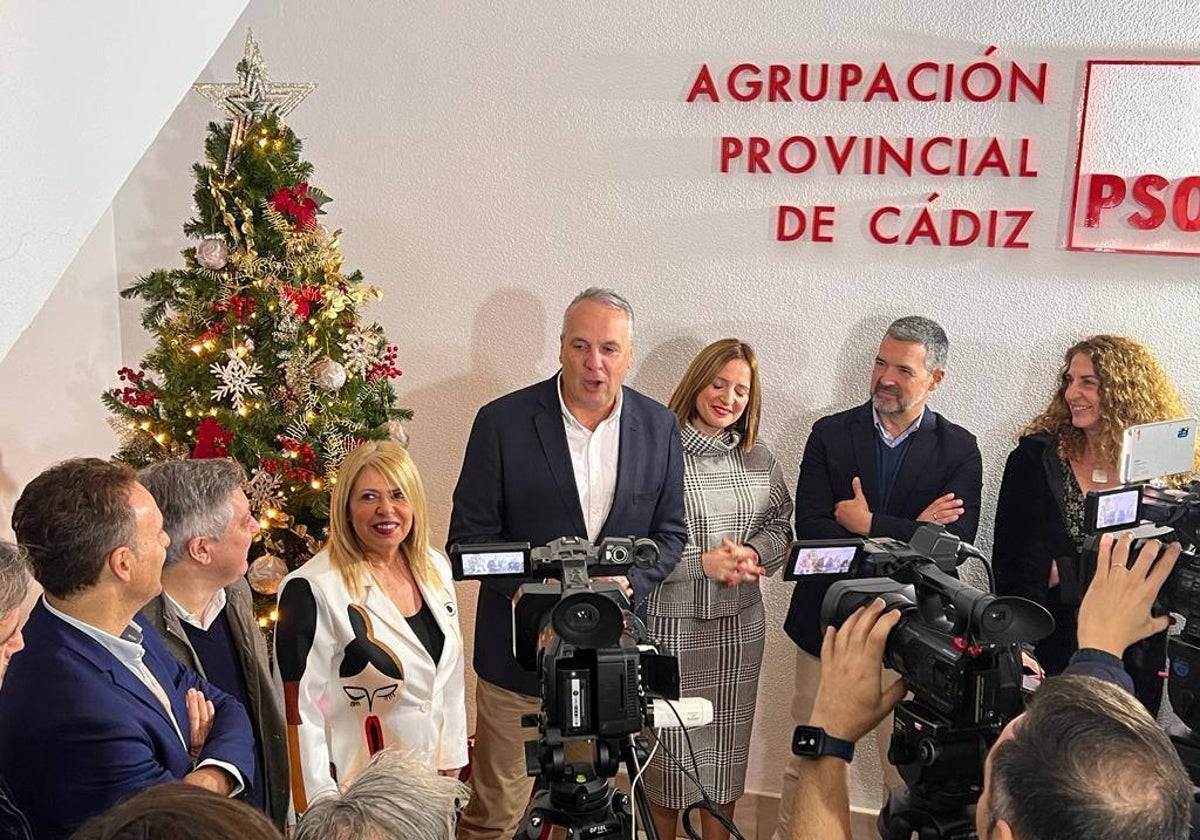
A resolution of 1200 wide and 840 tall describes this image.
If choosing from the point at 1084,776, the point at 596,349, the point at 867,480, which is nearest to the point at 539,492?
the point at 596,349

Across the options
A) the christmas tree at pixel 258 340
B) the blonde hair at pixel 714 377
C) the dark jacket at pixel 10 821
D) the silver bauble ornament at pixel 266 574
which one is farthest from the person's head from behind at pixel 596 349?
the dark jacket at pixel 10 821

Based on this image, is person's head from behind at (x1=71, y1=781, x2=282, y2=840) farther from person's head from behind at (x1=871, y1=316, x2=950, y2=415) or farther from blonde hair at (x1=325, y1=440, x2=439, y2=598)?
person's head from behind at (x1=871, y1=316, x2=950, y2=415)

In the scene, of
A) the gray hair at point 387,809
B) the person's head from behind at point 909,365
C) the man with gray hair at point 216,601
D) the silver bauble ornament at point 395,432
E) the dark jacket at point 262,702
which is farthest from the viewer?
the silver bauble ornament at point 395,432

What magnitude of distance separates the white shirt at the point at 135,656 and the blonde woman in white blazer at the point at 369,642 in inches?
18.8

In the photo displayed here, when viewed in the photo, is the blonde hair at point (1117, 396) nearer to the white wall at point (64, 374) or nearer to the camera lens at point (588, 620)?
the camera lens at point (588, 620)

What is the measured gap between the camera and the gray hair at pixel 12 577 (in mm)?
1613

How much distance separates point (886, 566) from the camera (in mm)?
1922

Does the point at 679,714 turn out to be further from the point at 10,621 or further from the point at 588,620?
the point at 10,621

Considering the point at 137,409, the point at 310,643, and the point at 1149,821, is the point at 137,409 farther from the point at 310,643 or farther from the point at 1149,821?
the point at 1149,821

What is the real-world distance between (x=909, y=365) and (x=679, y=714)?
65.6 inches

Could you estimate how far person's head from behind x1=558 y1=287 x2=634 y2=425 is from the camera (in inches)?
118

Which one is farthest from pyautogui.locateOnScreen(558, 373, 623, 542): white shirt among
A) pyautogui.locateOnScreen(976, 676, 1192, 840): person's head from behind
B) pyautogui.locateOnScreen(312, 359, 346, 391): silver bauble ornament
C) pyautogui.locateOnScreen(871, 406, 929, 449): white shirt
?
pyautogui.locateOnScreen(976, 676, 1192, 840): person's head from behind

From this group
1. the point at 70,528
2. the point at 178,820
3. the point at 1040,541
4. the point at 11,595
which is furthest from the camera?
the point at 1040,541

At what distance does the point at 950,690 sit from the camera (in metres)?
1.66
